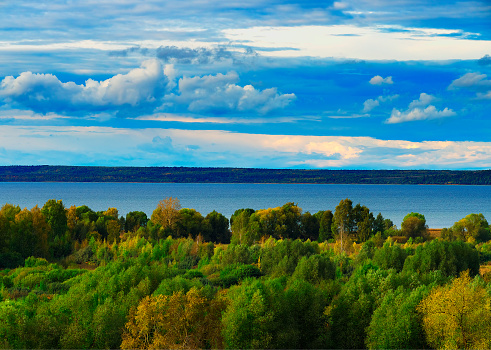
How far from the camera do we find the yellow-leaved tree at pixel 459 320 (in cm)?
2281

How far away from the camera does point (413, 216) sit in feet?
224

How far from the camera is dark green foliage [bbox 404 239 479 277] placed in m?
37.0

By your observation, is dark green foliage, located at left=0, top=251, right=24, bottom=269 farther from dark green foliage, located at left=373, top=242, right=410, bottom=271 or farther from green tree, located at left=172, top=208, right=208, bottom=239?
dark green foliage, located at left=373, top=242, right=410, bottom=271

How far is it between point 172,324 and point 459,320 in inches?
483

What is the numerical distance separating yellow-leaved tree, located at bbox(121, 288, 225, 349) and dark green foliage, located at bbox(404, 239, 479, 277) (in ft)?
60.9

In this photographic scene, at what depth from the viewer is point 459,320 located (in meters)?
23.0

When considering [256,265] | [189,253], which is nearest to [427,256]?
[256,265]

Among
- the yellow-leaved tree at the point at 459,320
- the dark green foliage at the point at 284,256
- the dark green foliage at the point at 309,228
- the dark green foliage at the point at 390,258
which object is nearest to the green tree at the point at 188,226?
the dark green foliage at the point at 309,228

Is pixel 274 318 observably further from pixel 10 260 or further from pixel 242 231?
pixel 242 231

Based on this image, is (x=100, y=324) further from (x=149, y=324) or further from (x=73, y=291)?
(x=73, y=291)

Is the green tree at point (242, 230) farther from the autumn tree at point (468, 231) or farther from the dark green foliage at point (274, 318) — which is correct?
the dark green foliage at point (274, 318)

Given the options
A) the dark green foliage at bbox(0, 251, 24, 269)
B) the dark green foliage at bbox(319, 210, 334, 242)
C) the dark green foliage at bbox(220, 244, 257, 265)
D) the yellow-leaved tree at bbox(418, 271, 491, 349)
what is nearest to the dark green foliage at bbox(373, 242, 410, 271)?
the dark green foliage at bbox(220, 244, 257, 265)

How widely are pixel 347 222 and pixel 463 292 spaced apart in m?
38.3

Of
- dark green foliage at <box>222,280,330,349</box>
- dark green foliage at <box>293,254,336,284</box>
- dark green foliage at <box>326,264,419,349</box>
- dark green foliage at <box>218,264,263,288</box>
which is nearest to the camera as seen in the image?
dark green foliage at <box>222,280,330,349</box>
